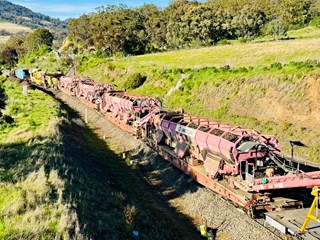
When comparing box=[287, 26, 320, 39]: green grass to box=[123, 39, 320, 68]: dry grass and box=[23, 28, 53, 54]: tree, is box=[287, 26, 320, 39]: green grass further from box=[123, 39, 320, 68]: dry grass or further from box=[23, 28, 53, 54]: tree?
box=[23, 28, 53, 54]: tree

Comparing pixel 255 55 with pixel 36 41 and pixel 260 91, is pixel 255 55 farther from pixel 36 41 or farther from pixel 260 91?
pixel 36 41

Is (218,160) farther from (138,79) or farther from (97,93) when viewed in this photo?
(138,79)

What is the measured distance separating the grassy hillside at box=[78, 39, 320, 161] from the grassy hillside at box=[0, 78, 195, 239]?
11.3 m

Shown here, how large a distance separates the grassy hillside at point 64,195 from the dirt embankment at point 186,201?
97 centimetres

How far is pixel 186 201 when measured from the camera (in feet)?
70.6

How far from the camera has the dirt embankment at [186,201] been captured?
55.7 ft

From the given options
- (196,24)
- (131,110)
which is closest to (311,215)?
(131,110)

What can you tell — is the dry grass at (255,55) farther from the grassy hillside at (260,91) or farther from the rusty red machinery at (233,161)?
the rusty red machinery at (233,161)

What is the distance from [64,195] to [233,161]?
7687 millimetres

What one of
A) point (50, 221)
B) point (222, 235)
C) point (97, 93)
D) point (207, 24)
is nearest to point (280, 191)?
point (222, 235)

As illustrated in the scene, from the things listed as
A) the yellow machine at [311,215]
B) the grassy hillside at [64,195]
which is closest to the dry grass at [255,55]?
the grassy hillside at [64,195]

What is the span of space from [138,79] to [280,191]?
48.0 meters

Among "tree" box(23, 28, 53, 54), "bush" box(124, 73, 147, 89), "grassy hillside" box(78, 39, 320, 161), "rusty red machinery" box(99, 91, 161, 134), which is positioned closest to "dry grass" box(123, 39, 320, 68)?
"grassy hillside" box(78, 39, 320, 161)

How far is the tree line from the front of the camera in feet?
313
